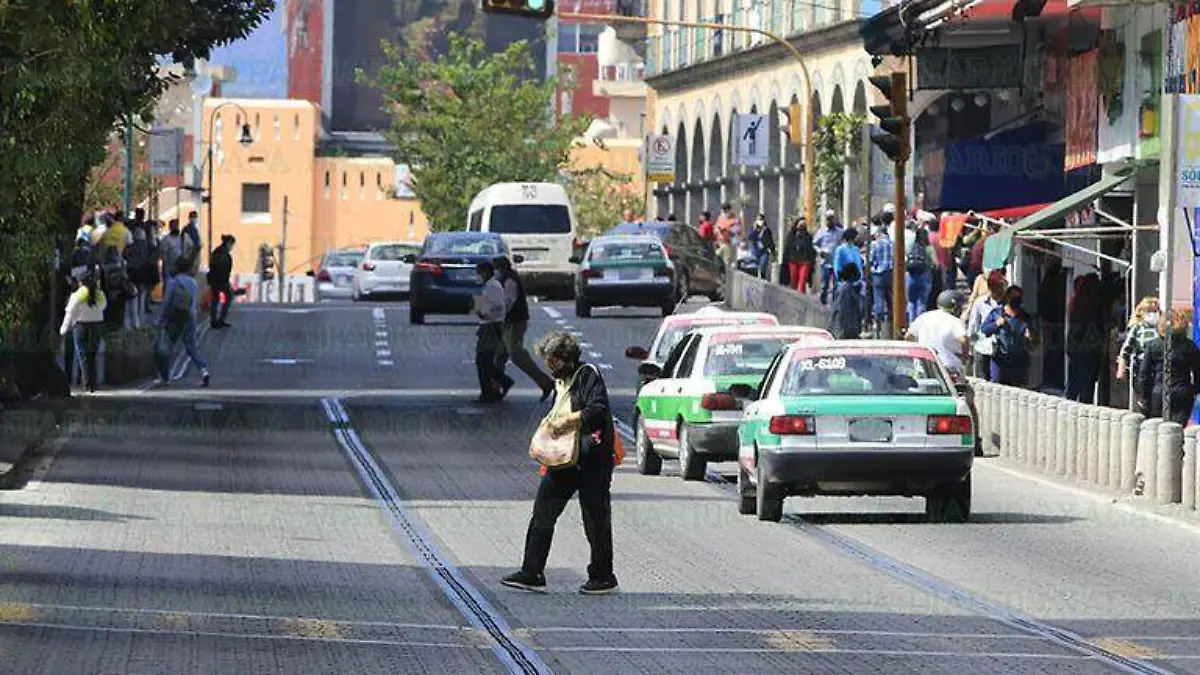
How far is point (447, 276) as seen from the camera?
53.7 metres

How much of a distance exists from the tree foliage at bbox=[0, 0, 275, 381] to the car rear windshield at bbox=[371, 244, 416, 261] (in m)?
34.0

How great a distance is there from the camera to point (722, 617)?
1661cm

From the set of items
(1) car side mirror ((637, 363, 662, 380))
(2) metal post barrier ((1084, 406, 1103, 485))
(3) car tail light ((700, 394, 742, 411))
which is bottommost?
(2) metal post barrier ((1084, 406, 1103, 485))

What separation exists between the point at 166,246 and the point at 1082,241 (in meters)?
17.2

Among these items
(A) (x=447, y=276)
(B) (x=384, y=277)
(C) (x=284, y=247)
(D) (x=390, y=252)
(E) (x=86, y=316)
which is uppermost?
(D) (x=390, y=252)

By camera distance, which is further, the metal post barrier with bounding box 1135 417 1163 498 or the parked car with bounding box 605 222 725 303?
the parked car with bounding box 605 222 725 303

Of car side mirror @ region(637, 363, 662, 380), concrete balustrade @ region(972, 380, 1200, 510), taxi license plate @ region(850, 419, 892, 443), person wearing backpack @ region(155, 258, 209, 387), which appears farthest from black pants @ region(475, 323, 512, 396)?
taxi license plate @ region(850, 419, 892, 443)

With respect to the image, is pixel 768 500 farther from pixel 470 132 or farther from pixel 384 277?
pixel 470 132

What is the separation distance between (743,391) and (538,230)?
40.4m

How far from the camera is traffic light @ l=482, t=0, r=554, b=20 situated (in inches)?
1786

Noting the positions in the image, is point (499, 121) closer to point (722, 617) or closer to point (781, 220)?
point (781, 220)

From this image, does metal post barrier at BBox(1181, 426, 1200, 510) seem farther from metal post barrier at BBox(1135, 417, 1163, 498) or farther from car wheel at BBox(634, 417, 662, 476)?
car wheel at BBox(634, 417, 662, 476)

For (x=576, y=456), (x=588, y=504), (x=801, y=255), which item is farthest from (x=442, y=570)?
(x=801, y=255)

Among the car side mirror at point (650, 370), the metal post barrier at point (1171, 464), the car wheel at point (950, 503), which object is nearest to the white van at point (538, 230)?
the car side mirror at point (650, 370)
